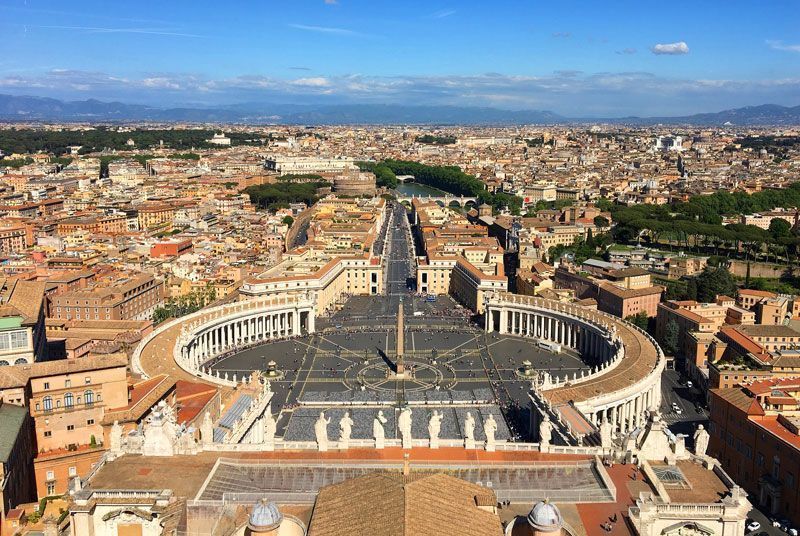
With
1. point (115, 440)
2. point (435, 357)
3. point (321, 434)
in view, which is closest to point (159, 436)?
point (115, 440)

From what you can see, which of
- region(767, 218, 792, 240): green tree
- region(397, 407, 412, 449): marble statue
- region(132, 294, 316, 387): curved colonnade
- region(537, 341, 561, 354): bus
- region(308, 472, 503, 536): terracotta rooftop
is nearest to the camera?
region(308, 472, 503, 536): terracotta rooftop

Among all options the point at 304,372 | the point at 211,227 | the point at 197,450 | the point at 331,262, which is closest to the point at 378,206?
the point at 211,227

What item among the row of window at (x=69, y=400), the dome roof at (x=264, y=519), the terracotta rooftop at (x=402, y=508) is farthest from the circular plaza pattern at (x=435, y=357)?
the dome roof at (x=264, y=519)

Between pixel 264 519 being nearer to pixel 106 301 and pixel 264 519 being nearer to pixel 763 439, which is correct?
pixel 763 439

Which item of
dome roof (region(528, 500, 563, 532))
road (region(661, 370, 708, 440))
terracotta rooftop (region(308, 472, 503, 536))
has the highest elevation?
dome roof (region(528, 500, 563, 532))

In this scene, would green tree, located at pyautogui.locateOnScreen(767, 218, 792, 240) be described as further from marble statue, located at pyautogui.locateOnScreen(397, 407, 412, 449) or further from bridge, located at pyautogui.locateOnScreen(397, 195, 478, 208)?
marble statue, located at pyautogui.locateOnScreen(397, 407, 412, 449)

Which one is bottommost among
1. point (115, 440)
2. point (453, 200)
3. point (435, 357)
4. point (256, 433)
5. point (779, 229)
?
point (435, 357)

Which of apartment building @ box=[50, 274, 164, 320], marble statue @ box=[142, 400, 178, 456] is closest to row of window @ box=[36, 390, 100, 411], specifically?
marble statue @ box=[142, 400, 178, 456]
